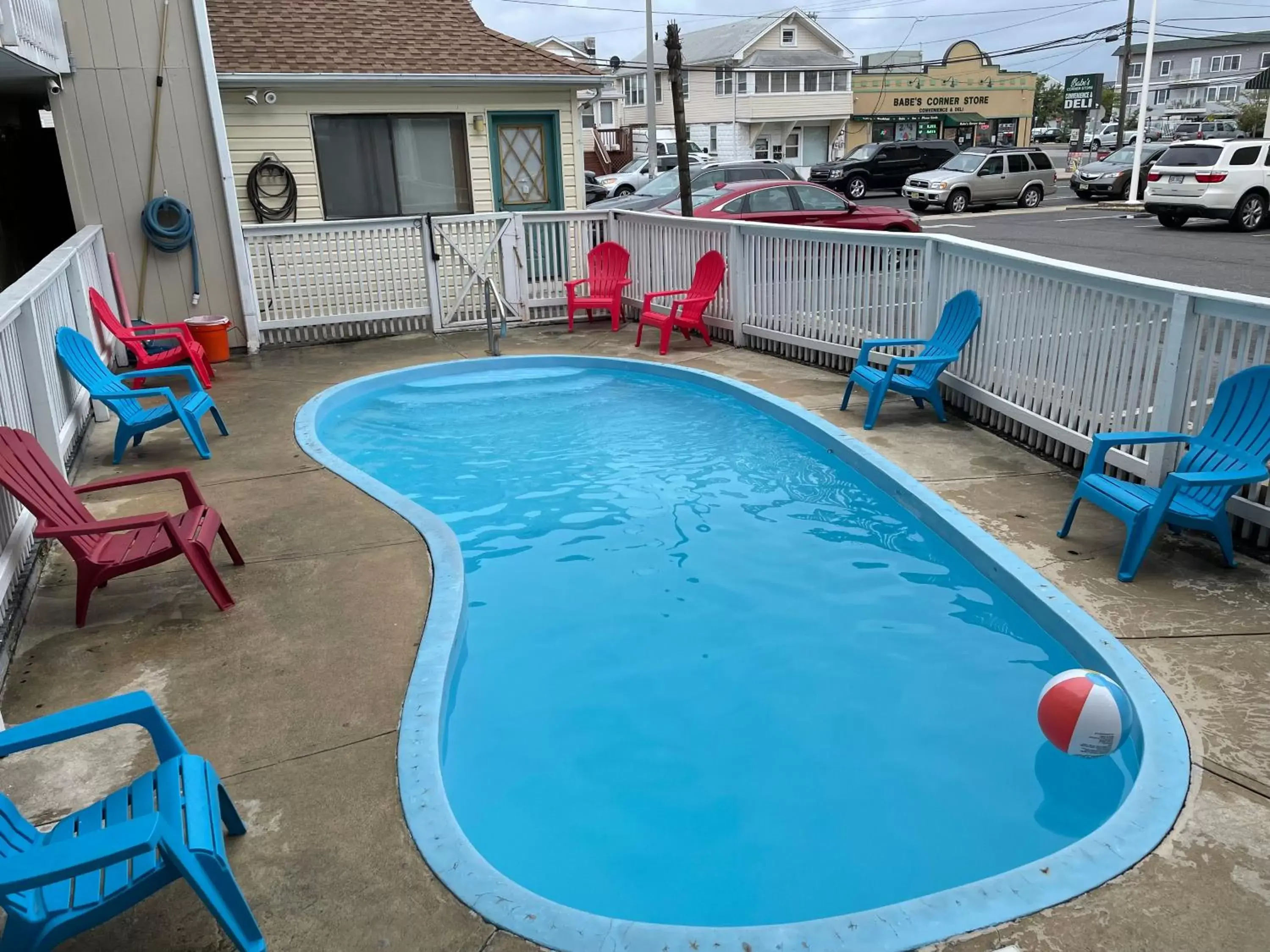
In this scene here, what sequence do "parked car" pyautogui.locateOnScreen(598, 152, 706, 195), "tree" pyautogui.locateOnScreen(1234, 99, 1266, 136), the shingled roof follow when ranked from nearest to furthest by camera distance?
the shingled roof → "parked car" pyautogui.locateOnScreen(598, 152, 706, 195) → "tree" pyautogui.locateOnScreen(1234, 99, 1266, 136)

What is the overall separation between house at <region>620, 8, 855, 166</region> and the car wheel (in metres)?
31.8

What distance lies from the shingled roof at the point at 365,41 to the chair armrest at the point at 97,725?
1078 centimetres

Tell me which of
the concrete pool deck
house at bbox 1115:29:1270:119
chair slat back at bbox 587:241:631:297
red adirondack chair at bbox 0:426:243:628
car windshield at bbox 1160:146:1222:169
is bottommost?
the concrete pool deck

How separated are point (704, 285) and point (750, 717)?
646 cm

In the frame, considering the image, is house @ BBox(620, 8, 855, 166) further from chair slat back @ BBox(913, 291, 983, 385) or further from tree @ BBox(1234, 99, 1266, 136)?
chair slat back @ BBox(913, 291, 983, 385)

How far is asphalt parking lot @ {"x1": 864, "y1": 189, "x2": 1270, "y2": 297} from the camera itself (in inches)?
553

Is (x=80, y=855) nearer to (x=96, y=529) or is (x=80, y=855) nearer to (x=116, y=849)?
(x=116, y=849)

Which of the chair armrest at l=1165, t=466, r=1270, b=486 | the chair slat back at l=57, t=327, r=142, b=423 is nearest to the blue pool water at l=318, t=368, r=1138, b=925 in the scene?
the chair armrest at l=1165, t=466, r=1270, b=486

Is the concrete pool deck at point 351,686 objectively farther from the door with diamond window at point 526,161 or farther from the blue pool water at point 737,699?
the door with diamond window at point 526,161

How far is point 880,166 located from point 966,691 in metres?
29.6

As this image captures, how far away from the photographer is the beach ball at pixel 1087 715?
3.19 metres

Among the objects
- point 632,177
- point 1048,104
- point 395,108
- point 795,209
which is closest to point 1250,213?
point 795,209

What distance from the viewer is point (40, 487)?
4.37 metres

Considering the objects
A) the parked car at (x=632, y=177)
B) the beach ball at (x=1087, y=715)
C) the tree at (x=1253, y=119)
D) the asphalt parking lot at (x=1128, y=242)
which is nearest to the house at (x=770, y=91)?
the parked car at (x=632, y=177)
